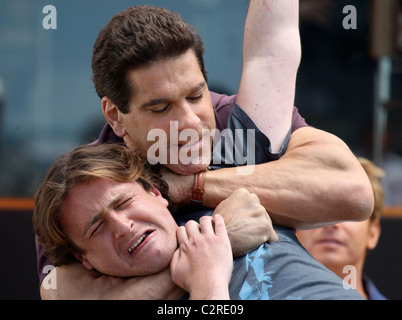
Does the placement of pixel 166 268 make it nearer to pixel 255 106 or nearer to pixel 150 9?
pixel 255 106

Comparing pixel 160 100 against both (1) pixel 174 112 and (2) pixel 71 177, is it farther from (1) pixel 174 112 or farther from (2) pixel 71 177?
(2) pixel 71 177

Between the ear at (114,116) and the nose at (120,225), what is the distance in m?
0.36

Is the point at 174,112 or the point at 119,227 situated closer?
the point at 119,227

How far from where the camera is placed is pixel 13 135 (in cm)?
368

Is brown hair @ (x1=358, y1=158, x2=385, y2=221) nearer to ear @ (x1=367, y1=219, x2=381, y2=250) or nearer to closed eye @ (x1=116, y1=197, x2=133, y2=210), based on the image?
ear @ (x1=367, y1=219, x2=381, y2=250)

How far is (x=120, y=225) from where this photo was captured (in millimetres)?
1461

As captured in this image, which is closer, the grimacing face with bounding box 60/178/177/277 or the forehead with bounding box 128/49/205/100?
the grimacing face with bounding box 60/178/177/277

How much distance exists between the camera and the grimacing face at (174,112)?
1.59 metres

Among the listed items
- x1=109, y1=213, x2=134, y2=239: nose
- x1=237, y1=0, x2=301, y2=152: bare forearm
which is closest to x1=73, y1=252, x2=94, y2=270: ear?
x1=109, y1=213, x2=134, y2=239: nose

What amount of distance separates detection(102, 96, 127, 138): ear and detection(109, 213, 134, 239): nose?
0.36 m

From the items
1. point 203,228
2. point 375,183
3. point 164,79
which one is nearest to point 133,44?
point 164,79

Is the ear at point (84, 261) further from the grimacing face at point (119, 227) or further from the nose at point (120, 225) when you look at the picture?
the nose at point (120, 225)

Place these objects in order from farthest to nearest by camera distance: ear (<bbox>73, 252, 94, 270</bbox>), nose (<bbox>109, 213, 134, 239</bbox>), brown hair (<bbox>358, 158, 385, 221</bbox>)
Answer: brown hair (<bbox>358, 158, 385, 221</bbox>)
ear (<bbox>73, 252, 94, 270</bbox>)
nose (<bbox>109, 213, 134, 239</bbox>)

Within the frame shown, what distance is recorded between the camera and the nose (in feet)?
4.78
